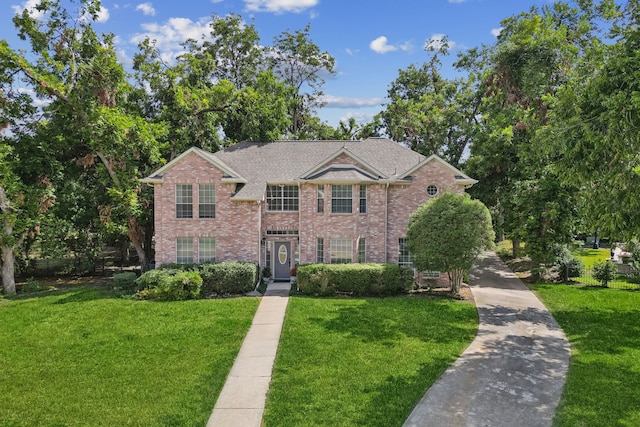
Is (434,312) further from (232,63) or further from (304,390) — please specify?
(232,63)

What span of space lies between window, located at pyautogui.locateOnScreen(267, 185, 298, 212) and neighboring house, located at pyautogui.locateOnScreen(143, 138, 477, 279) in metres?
0.05

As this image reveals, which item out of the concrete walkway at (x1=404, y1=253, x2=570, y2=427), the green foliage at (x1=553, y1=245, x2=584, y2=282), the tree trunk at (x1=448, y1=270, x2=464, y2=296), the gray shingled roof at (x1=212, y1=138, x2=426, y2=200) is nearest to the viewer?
the concrete walkway at (x1=404, y1=253, x2=570, y2=427)

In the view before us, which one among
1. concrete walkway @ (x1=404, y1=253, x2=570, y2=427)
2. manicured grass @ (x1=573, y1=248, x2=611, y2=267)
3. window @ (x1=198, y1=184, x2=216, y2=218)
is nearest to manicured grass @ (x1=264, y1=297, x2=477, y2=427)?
concrete walkway @ (x1=404, y1=253, x2=570, y2=427)

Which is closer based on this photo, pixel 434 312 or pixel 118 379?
pixel 118 379

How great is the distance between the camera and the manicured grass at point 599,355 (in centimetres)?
980

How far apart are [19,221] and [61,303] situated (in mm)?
5423

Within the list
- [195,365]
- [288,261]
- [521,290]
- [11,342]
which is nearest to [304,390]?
[195,365]

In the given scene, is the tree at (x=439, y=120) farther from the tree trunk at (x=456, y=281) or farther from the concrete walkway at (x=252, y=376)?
the concrete walkway at (x=252, y=376)

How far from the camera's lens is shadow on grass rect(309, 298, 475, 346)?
49.0 feet

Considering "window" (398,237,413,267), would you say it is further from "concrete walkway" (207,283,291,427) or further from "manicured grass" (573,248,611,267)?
"manicured grass" (573,248,611,267)

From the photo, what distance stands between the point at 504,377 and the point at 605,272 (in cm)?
1555

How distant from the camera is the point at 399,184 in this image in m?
23.2

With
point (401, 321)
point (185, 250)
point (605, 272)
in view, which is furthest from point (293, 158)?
point (605, 272)

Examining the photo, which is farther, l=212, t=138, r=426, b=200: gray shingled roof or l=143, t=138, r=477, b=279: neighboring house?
l=212, t=138, r=426, b=200: gray shingled roof
